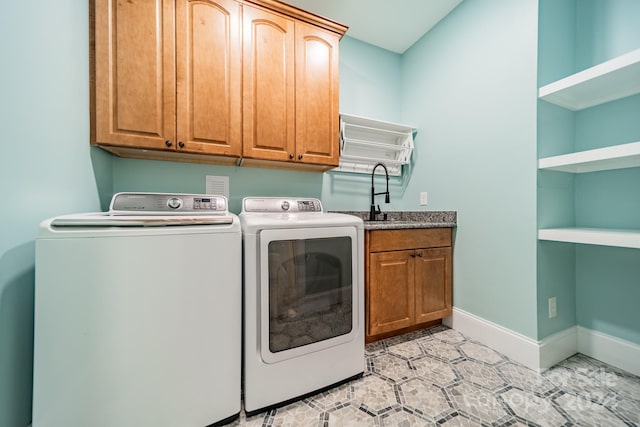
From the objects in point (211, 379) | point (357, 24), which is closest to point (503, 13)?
point (357, 24)

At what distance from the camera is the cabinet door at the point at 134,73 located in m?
Answer: 1.26

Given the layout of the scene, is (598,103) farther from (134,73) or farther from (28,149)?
(28,149)

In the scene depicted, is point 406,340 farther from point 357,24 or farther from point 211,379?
point 357,24

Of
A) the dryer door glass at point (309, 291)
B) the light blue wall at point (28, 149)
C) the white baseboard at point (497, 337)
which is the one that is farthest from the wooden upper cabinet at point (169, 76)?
the white baseboard at point (497, 337)

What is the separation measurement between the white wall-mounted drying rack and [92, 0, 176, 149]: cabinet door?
132 centimetres

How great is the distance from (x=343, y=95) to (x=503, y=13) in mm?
1225

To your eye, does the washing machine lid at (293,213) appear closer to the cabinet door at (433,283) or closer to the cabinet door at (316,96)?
the cabinet door at (316,96)

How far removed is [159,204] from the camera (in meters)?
1.37

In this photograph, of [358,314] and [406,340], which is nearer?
[358,314]

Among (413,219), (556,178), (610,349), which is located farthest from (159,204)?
(610,349)

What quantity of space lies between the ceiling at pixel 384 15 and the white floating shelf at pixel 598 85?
114cm

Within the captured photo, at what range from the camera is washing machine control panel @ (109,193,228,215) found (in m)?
1.31

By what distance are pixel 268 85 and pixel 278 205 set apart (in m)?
0.83

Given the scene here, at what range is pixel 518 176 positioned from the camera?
1.54 m
